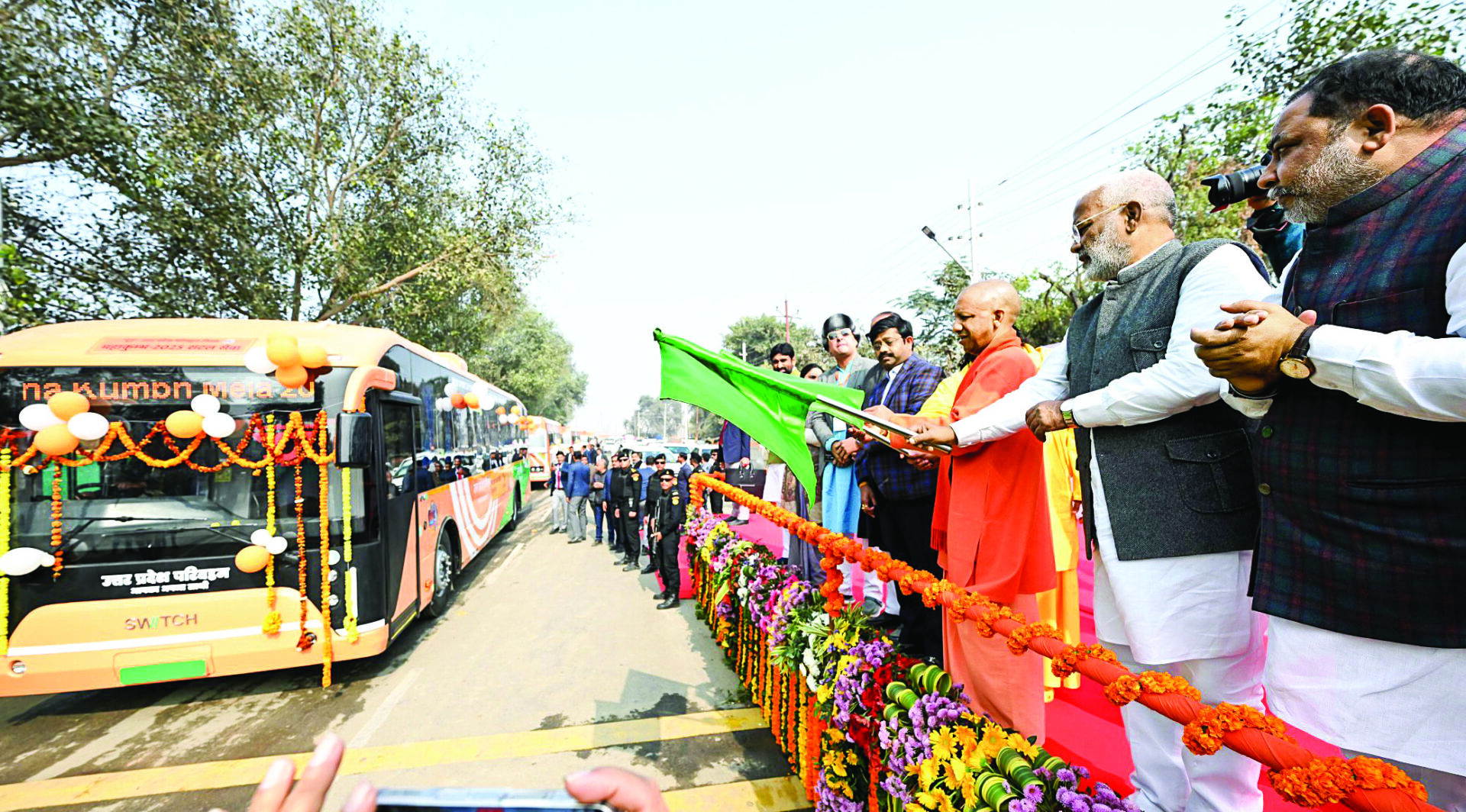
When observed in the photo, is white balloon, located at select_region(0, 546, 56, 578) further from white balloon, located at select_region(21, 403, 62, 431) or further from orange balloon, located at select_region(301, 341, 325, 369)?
orange balloon, located at select_region(301, 341, 325, 369)

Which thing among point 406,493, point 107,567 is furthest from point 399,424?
point 107,567

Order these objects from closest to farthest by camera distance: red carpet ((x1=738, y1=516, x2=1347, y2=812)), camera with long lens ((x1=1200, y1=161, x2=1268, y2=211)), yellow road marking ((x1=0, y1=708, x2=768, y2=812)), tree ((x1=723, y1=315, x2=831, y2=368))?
camera with long lens ((x1=1200, y1=161, x2=1268, y2=211))
red carpet ((x1=738, y1=516, x2=1347, y2=812))
yellow road marking ((x1=0, y1=708, x2=768, y2=812))
tree ((x1=723, y1=315, x2=831, y2=368))

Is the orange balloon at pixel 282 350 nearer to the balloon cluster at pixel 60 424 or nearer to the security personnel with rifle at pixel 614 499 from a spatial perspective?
the balloon cluster at pixel 60 424

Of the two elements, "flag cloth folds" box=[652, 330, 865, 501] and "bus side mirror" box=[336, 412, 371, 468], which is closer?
"flag cloth folds" box=[652, 330, 865, 501]

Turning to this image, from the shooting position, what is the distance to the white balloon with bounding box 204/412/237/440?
4.56 meters

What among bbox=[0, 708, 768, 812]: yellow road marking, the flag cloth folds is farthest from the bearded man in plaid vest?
bbox=[0, 708, 768, 812]: yellow road marking

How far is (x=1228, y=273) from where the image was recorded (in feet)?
6.04

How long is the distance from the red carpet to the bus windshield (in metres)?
4.91

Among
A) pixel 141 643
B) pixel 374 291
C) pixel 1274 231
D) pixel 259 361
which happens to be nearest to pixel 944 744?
pixel 1274 231

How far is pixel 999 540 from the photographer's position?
2.65 meters

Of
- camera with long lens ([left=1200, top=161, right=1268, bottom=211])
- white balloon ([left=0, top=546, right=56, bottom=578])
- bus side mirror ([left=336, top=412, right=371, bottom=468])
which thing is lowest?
white balloon ([left=0, top=546, right=56, bottom=578])

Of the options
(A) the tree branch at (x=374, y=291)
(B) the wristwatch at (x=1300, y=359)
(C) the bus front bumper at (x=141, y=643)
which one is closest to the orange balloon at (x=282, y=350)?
(C) the bus front bumper at (x=141, y=643)

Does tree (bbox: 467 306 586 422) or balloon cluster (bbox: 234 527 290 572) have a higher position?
tree (bbox: 467 306 586 422)

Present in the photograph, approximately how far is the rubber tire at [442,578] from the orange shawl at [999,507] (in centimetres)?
584
